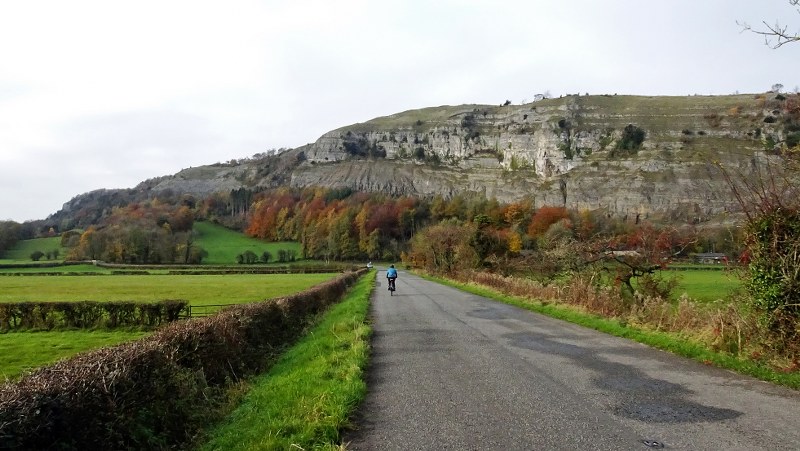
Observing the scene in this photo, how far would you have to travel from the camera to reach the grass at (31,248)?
398 ft

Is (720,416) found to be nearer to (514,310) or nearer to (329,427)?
(329,427)

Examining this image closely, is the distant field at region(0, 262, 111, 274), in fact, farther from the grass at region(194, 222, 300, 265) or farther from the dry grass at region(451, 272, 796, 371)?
the dry grass at region(451, 272, 796, 371)

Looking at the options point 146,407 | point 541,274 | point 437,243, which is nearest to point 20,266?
point 437,243

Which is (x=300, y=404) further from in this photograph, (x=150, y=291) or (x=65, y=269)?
(x=65, y=269)

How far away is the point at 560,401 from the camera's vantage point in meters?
7.28

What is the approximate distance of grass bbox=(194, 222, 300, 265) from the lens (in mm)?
123800

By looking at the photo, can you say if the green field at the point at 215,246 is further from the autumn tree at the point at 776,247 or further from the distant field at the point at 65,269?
the autumn tree at the point at 776,247

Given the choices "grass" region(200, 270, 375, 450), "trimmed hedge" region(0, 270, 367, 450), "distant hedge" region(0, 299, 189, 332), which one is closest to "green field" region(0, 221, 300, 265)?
"distant hedge" region(0, 299, 189, 332)

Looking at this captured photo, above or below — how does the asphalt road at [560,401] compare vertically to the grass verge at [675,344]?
above

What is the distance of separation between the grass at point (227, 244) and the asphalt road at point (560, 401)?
113m

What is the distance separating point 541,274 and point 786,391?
20.7m

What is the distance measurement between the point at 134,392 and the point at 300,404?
219 cm

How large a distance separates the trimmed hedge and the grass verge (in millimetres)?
9497

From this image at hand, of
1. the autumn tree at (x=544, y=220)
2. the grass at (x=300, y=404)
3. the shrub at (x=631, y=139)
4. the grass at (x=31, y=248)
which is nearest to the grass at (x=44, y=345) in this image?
the grass at (x=300, y=404)
